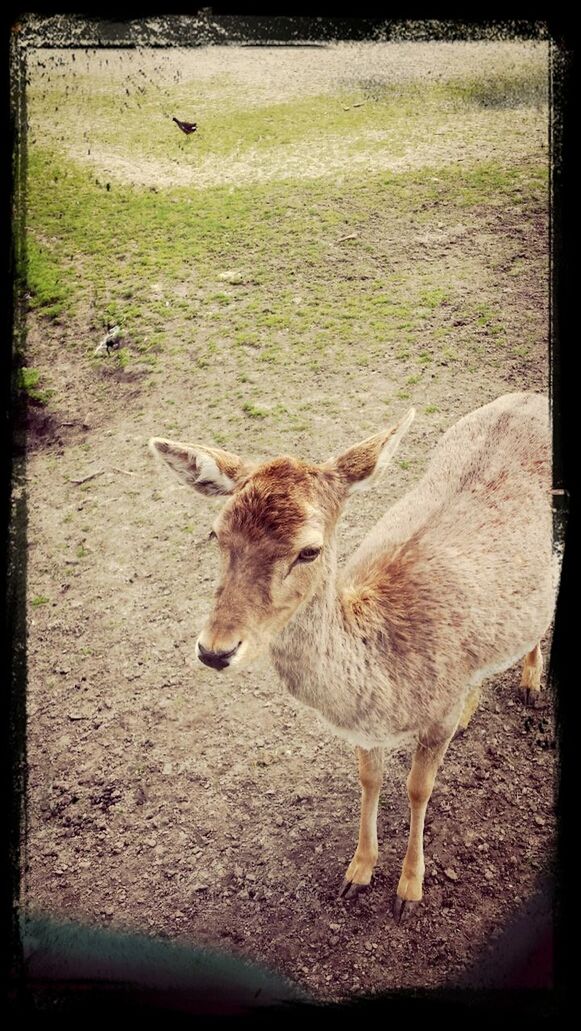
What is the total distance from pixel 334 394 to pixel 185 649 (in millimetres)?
3751

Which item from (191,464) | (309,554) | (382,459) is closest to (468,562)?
(382,459)

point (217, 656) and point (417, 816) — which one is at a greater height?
point (217, 656)

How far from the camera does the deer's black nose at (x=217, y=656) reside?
2.76m

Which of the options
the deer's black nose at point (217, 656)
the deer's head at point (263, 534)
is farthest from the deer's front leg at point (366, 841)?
the deer's black nose at point (217, 656)

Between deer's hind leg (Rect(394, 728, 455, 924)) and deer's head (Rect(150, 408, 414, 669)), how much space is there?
1251 millimetres

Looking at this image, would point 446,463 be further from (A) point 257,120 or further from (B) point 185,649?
(A) point 257,120

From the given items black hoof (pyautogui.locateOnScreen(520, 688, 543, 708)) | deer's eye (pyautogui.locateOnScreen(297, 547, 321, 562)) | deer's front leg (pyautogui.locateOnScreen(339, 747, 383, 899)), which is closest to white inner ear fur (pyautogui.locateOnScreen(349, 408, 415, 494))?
deer's eye (pyautogui.locateOnScreen(297, 547, 321, 562))

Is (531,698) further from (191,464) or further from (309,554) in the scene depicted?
(191,464)

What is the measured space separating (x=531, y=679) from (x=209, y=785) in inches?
98.2

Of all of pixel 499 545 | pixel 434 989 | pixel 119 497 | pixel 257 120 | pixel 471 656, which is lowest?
pixel 434 989

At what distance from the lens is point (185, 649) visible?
561 cm

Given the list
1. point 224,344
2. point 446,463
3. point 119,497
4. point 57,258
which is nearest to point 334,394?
point 224,344

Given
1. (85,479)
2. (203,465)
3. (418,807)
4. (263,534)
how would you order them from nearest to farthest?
(263,534)
(203,465)
(418,807)
(85,479)

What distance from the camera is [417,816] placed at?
391 centimetres
